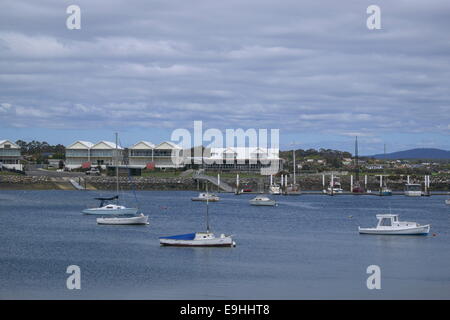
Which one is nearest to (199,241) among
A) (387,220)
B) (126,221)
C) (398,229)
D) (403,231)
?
(398,229)

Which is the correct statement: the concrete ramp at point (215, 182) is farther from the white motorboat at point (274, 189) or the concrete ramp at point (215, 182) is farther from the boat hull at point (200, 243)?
the boat hull at point (200, 243)

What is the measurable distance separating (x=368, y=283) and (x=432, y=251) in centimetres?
1635

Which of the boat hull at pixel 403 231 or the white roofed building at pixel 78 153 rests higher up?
the white roofed building at pixel 78 153

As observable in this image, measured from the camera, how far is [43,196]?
119375 millimetres

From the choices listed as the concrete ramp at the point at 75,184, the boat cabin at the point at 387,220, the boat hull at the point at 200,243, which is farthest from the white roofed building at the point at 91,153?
the boat hull at the point at 200,243

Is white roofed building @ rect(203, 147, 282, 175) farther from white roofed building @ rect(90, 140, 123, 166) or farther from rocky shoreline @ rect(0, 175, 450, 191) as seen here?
white roofed building @ rect(90, 140, 123, 166)

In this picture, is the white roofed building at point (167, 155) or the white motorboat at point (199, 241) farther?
the white roofed building at point (167, 155)

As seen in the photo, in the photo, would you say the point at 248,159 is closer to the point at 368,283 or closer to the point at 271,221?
the point at 271,221

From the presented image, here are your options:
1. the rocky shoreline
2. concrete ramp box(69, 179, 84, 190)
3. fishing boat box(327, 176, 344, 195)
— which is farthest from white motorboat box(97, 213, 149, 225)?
fishing boat box(327, 176, 344, 195)

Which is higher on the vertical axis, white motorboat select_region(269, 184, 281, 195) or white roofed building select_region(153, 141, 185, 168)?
white roofed building select_region(153, 141, 185, 168)
